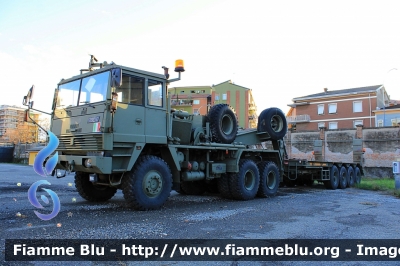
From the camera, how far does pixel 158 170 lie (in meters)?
8.05

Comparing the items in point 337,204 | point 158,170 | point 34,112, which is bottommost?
point 337,204

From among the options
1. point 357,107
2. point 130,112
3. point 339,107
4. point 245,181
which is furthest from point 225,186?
point 339,107

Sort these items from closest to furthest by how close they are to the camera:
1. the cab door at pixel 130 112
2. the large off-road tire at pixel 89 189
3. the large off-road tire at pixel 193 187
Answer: the cab door at pixel 130 112, the large off-road tire at pixel 89 189, the large off-road tire at pixel 193 187

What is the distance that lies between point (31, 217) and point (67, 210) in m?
0.94

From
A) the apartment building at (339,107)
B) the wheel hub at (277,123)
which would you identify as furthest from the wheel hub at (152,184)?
the apartment building at (339,107)

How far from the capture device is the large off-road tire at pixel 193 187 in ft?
38.9

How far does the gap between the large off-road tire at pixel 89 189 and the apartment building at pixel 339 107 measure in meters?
41.0

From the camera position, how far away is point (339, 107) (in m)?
49.2

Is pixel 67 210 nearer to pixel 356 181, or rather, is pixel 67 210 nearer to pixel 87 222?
pixel 87 222

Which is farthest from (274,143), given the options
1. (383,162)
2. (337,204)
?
(383,162)

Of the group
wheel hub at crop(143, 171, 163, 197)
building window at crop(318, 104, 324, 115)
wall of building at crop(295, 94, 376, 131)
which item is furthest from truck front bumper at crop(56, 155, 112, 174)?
building window at crop(318, 104, 324, 115)

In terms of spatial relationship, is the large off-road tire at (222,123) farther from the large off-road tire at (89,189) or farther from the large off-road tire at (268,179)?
the large off-road tire at (89,189)

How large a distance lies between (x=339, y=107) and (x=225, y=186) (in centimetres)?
4331

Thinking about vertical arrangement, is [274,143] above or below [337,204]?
above
